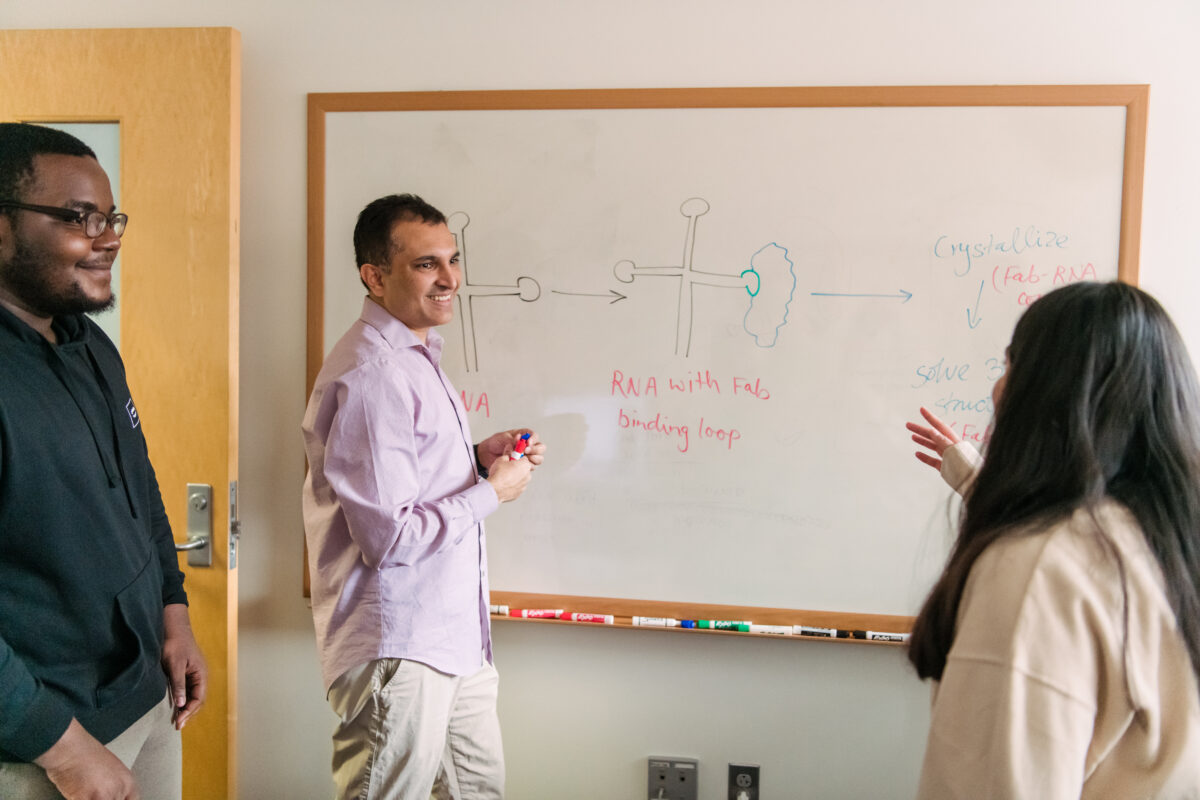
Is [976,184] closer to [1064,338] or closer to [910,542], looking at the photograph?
[910,542]

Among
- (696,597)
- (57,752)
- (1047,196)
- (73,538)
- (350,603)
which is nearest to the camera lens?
(57,752)

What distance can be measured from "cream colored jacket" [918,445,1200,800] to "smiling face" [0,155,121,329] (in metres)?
1.29

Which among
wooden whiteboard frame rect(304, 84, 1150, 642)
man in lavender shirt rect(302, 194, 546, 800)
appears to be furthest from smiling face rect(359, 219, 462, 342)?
wooden whiteboard frame rect(304, 84, 1150, 642)

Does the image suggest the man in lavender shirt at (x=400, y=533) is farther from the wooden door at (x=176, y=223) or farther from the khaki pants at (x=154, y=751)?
the wooden door at (x=176, y=223)

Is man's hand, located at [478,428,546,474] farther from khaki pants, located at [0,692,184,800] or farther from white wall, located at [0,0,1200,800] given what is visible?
khaki pants, located at [0,692,184,800]

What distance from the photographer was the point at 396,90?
6.31 feet

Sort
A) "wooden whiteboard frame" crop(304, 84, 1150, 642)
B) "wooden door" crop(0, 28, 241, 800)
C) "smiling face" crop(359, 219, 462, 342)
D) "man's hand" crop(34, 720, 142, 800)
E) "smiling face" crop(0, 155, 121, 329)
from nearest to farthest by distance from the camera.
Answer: "man's hand" crop(34, 720, 142, 800), "smiling face" crop(0, 155, 121, 329), "smiling face" crop(359, 219, 462, 342), "wooden whiteboard frame" crop(304, 84, 1150, 642), "wooden door" crop(0, 28, 241, 800)

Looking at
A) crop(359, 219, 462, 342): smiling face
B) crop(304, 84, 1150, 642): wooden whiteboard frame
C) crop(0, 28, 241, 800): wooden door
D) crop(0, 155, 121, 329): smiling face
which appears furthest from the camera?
crop(0, 28, 241, 800): wooden door

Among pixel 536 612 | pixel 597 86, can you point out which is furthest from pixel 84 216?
pixel 536 612

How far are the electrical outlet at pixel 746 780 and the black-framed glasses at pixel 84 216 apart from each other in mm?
1725

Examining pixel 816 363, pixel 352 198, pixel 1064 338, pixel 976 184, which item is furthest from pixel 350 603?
pixel 976 184

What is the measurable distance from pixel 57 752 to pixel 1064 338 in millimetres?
1328

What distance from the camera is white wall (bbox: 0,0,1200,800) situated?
5.69 ft

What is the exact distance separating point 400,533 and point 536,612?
62 centimetres
